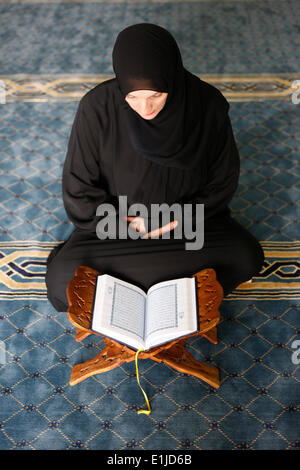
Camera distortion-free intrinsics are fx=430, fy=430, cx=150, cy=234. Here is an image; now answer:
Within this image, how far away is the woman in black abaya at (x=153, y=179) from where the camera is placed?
126 centimetres

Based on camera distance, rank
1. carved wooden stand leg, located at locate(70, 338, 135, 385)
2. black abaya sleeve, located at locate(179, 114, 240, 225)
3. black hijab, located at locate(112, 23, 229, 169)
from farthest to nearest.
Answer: black abaya sleeve, located at locate(179, 114, 240, 225), carved wooden stand leg, located at locate(70, 338, 135, 385), black hijab, located at locate(112, 23, 229, 169)

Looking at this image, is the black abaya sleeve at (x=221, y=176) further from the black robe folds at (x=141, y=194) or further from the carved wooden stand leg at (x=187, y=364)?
the carved wooden stand leg at (x=187, y=364)

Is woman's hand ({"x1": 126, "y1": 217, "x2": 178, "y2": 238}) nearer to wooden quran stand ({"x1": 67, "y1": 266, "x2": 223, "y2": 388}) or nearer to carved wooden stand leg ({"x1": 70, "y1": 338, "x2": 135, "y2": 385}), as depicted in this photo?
wooden quran stand ({"x1": 67, "y1": 266, "x2": 223, "y2": 388})

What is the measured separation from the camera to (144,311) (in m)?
1.27

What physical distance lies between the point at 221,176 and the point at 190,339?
21.9 inches

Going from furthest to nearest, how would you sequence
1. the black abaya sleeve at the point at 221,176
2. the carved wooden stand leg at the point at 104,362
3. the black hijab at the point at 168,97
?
the black abaya sleeve at the point at 221,176
the carved wooden stand leg at the point at 104,362
the black hijab at the point at 168,97

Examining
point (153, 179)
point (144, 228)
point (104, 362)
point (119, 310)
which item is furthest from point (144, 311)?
point (153, 179)

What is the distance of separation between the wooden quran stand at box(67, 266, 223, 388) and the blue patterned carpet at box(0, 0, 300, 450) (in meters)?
0.05

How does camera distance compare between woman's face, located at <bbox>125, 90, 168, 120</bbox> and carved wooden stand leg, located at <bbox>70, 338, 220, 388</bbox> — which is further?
carved wooden stand leg, located at <bbox>70, 338, 220, 388</bbox>

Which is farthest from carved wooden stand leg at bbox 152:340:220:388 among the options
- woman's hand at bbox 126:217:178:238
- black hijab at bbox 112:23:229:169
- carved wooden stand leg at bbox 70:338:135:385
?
black hijab at bbox 112:23:229:169

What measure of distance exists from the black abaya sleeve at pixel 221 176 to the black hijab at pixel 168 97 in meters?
0.06

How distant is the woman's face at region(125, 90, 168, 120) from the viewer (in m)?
1.10

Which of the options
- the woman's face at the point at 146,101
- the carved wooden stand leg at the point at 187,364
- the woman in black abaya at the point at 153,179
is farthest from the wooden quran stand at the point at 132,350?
the woman's face at the point at 146,101

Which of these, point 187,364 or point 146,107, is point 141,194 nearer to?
point 146,107
